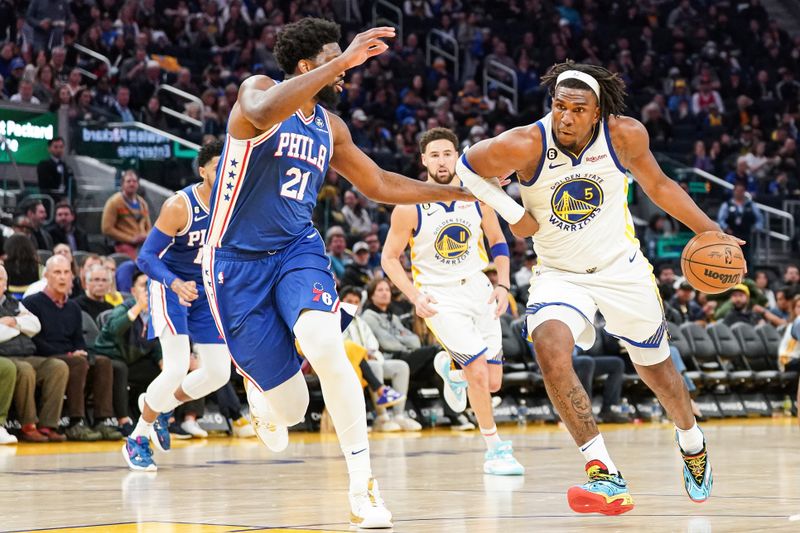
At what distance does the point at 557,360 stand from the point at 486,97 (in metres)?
19.4

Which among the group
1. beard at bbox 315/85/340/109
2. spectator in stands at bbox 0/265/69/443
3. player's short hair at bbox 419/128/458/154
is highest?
beard at bbox 315/85/340/109

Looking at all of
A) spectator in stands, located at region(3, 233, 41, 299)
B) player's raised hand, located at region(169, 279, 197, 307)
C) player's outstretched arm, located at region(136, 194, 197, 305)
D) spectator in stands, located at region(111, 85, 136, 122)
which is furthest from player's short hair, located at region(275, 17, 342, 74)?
spectator in stands, located at region(111, 85, 136, 122)

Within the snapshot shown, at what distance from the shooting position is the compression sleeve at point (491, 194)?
6027mm

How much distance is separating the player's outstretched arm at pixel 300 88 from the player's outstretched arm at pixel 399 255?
12.8ft

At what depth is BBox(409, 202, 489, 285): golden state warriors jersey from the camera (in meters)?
9.45

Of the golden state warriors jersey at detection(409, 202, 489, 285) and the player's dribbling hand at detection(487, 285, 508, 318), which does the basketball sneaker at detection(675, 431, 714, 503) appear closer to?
the player's dribbling hand at detection(487, 285, 508, 318)

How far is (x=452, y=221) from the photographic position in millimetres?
9461

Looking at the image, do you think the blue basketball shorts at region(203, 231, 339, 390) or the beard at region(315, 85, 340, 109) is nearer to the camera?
the blue basketball shorts at region(203, 231, 339, 390)

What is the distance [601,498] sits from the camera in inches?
214

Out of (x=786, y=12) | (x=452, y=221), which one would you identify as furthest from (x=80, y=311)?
(x=786, y=12)

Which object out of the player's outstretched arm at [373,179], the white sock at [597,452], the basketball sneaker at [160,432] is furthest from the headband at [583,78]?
the basketball sneaker at [160,432]

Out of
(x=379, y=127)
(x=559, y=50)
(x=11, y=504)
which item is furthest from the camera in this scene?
(x=559, y=50)

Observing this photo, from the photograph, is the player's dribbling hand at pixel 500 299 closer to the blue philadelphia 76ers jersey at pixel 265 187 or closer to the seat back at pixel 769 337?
the blue philadelphia 76ers jersey at pixel 265 187

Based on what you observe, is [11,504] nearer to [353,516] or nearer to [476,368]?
[353,516]
